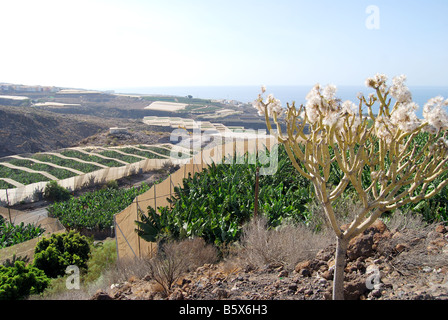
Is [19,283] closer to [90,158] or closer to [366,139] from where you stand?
[366,139]

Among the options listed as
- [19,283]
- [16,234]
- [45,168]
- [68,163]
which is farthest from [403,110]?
[68,163]

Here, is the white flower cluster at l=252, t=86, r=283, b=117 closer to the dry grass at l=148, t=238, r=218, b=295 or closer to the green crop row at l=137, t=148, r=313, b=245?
the dry grass at l=148, t=238, r=218, b=295

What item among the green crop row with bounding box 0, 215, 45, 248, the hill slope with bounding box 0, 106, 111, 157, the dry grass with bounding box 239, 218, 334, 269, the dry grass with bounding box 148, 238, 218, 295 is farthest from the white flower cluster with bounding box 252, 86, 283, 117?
the hill slope with bounding box 0, 106, 111, 157

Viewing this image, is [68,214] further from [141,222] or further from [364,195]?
[364,195]
